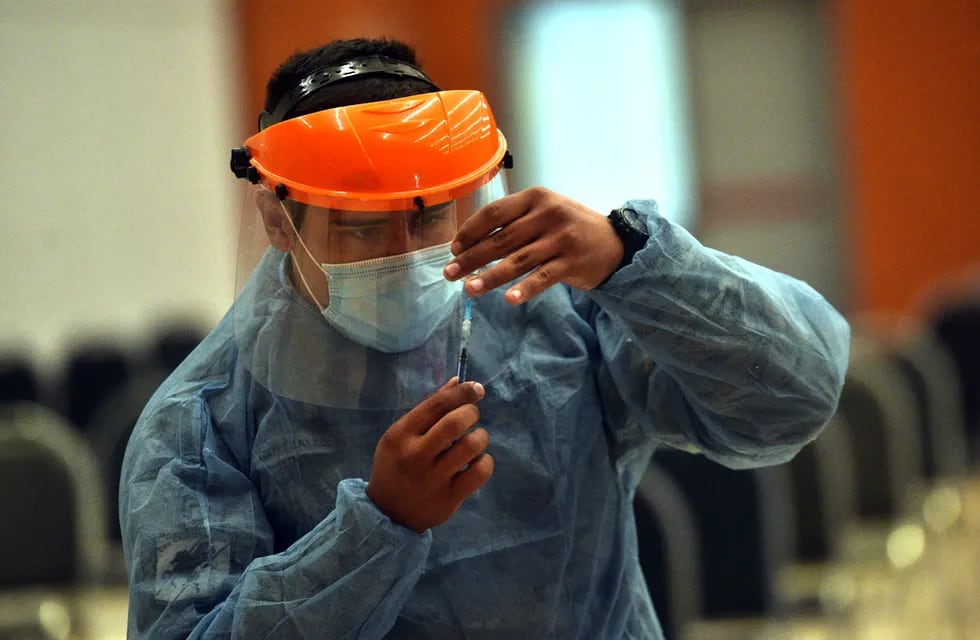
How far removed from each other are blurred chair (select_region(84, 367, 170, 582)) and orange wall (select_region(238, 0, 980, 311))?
14.0 ft

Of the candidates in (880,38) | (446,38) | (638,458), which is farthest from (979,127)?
(638,458)

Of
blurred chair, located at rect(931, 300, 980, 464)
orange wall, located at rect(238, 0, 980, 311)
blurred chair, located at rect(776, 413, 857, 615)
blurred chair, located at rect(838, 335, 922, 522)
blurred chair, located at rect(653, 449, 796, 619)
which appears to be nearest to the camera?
blurred chair, located at rect(653, 449, 796, 619)

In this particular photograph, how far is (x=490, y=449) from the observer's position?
4.47 feet

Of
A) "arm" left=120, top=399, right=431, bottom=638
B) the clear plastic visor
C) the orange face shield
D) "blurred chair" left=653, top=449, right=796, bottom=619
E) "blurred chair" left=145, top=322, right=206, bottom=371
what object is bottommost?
"blurred chair" left=145, top=322, right=206, bottom=371

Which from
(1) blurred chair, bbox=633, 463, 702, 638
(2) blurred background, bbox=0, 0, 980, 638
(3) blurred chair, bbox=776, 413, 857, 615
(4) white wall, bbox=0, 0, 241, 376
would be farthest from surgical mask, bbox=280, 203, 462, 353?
(4) white wall, bbox=0, 0, 241, 376

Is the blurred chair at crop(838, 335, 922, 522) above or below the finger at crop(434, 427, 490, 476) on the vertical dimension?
below

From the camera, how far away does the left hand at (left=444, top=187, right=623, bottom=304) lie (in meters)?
1.21

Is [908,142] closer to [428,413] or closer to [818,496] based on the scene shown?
[818,496]

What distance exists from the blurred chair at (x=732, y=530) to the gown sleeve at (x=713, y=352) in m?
1.63

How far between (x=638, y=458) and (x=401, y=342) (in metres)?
0.35

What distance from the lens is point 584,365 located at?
4.71 feet

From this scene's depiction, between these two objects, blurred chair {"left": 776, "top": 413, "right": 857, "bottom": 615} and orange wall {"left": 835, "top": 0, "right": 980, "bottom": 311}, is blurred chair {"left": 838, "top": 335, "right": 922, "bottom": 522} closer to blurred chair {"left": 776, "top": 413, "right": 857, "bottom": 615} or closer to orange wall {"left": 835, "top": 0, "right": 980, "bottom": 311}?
blurred chair {"left": 776, "top": 413, "right": 857, "bottom": 615}

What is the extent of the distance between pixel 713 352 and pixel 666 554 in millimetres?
1479

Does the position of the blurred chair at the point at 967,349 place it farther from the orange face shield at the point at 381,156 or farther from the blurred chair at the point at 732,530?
the orange face shield at the point at 381,156
